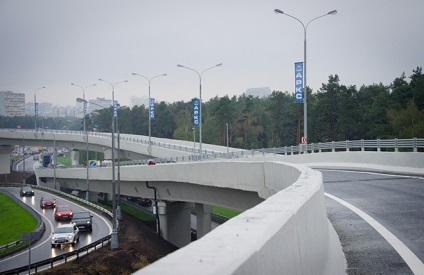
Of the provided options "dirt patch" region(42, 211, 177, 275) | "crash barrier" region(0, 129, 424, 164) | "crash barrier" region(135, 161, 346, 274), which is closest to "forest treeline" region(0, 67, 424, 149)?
"crash barrier" region(0, 129, 424, 164)

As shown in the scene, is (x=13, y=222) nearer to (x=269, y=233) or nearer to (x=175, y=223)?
(x=175, y=223)

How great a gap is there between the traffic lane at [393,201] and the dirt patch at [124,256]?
14201mm

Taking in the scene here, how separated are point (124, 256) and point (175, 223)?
1748 cm

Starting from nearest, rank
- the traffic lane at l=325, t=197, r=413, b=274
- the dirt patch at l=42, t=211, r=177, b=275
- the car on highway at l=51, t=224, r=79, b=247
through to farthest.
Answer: the traffic lane at l=325, t=197, r=413, b=274 < the dirt patch at l=42, t=211, r=177, b=275 < the car on highway at l=51, t=224, r=79, b=247

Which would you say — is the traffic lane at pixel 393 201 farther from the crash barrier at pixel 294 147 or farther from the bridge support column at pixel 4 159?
the bridge support column at pixel 4 159

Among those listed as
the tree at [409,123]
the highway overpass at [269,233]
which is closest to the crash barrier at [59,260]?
the highway overpass at [269,233]

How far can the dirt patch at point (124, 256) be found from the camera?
31531 mm

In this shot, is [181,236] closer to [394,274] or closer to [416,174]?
[416,174]

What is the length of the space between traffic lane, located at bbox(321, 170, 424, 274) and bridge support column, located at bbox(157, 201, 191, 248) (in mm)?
27937

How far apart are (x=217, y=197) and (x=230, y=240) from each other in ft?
89.5

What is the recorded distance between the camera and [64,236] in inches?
1571

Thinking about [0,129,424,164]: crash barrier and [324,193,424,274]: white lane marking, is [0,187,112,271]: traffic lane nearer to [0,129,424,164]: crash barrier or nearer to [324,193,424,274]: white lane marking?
[0,129,424,164]: crash barrier

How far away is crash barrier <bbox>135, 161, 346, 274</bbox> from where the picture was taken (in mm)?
3619

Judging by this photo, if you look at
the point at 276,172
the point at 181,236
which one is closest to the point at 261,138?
the point at 181,236
